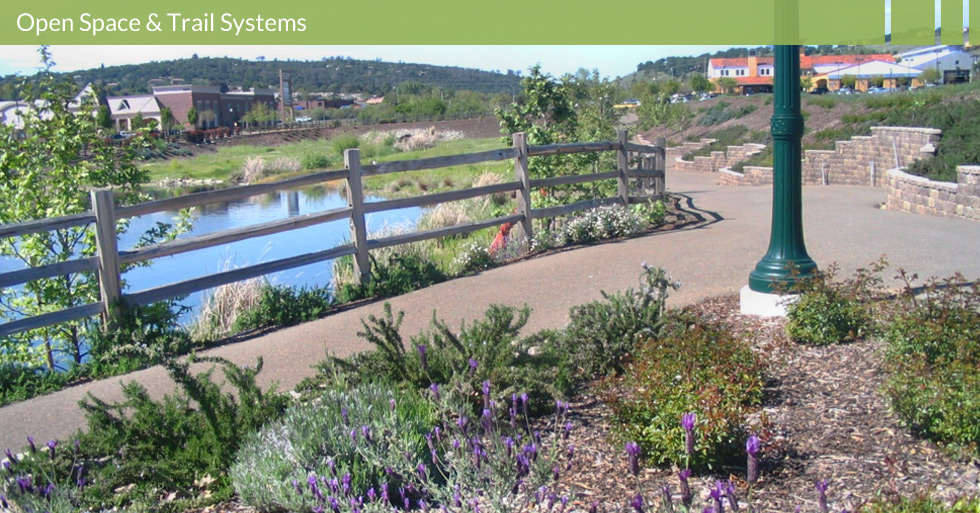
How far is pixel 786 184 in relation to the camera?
706 cm

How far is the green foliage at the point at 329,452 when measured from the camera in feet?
13.2

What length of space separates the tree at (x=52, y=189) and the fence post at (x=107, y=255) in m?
1.33

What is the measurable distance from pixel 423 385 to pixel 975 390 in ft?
10.0

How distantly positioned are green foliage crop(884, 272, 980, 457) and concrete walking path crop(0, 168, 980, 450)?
3.03 m

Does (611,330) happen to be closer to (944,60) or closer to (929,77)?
(929,77)

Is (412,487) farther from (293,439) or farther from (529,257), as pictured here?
(529,257)

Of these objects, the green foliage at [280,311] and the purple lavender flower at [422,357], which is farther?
the green foliage at [280,311]

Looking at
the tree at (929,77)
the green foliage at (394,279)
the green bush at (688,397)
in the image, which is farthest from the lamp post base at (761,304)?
the tree at (929,77)

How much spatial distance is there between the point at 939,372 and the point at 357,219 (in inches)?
251

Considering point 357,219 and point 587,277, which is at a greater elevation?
point 357,219

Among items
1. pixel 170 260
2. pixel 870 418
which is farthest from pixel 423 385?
pixel 170 260

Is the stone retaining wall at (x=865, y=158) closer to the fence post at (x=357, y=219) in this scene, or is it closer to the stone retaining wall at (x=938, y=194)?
the stone retaining wall at (x=938, y=194)

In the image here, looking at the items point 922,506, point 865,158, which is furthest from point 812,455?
point 865,158

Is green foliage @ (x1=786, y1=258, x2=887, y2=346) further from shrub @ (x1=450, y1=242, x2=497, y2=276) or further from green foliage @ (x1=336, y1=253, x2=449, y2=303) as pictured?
shrub @ (x1=450, y1=242, x2=497, y2=276)
